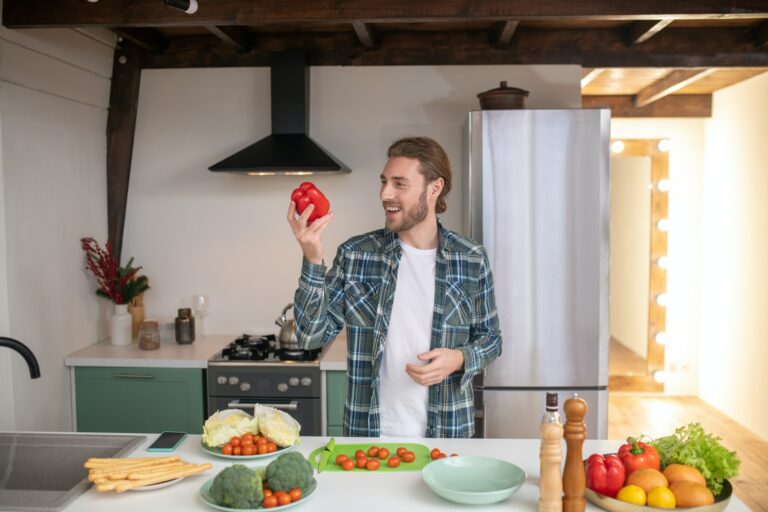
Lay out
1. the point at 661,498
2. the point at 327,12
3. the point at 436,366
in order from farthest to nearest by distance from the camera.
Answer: the point at 327,12, the point at 436,366, the point at 661,498

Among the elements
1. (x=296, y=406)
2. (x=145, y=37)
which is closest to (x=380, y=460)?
(x=296, y=406)

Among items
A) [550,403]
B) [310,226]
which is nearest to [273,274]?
[310,226]

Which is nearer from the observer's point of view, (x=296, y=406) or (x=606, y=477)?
(x=606, y=477)

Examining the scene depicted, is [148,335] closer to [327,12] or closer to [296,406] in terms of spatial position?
[296,406]

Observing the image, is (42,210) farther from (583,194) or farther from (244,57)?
(583,194)

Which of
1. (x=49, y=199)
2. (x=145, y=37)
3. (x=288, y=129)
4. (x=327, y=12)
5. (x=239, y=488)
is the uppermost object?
(x=145, y=37)

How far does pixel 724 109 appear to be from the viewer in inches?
226

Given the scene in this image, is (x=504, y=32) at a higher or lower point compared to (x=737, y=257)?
higher

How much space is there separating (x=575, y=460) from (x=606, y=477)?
4.1 inches

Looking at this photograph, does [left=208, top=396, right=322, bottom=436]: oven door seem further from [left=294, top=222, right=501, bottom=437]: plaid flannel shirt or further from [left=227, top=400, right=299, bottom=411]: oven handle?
[left=294, top=222, right=501, bottom=437]: plaid flannel shirt

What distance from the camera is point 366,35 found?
→ 375 cm

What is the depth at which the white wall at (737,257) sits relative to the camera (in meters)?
5.08

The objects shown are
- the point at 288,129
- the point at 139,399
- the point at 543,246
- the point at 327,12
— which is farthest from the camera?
the point at 288,129

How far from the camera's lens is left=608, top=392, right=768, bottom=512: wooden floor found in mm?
4227
